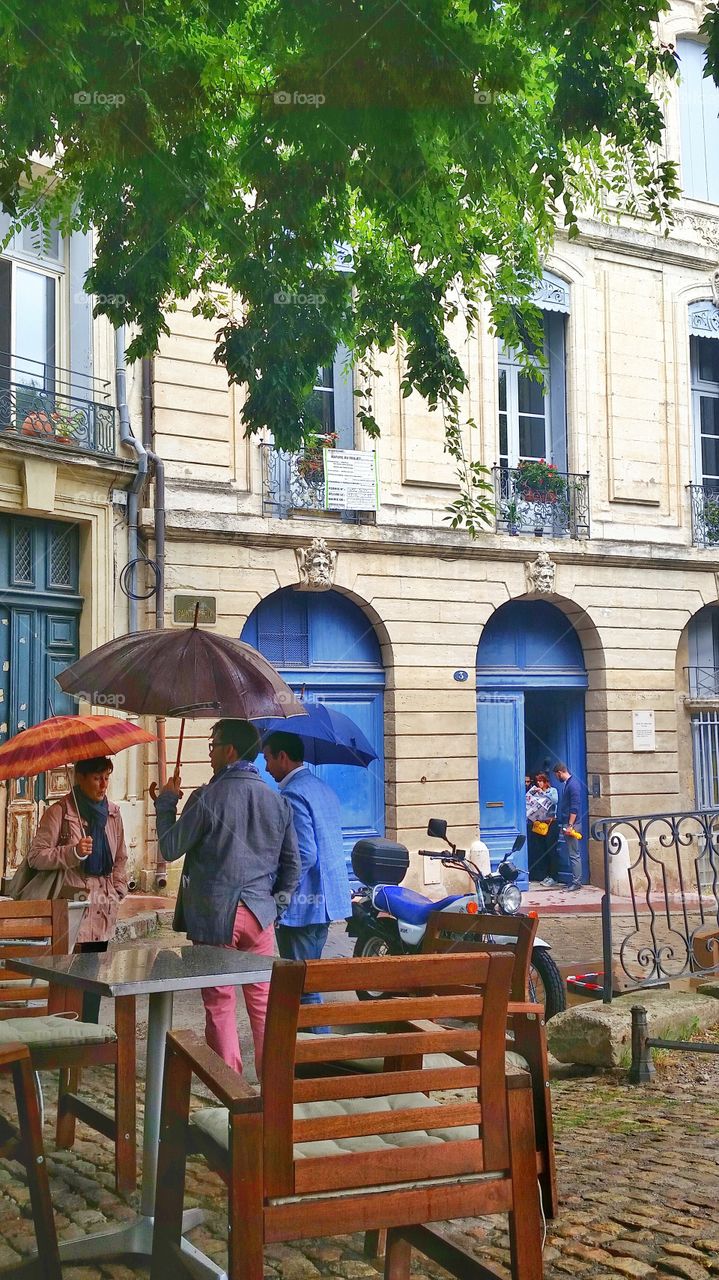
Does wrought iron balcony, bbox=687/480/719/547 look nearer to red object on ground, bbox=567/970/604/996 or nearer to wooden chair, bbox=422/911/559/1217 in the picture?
red object on ground, bbox=567/970/604/996

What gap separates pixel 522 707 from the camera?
17250 millimetres

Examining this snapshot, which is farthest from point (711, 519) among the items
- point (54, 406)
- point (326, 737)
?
point (326, 737)

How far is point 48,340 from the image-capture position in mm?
13820

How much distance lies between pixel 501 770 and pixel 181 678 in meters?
11.7

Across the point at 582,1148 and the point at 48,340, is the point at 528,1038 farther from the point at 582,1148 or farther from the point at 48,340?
the point at 48,340

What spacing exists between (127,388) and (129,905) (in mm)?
5731

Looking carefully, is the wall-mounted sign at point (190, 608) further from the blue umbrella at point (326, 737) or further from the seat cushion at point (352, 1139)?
the seat cushion at point (352, 1139)

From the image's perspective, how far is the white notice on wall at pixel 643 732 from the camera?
58.4ft

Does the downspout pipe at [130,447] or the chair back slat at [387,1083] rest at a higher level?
the downspout pipe at [130,447]

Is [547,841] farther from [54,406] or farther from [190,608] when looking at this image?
[54,406]

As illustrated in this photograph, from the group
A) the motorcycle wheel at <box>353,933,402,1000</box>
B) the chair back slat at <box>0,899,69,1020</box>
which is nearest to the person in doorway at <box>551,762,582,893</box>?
the motorcycle wheel at <box>353,933,402,1000</box>

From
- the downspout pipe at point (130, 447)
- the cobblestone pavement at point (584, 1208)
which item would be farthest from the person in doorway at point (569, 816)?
the cobblestone pavement at point (584, 1208)

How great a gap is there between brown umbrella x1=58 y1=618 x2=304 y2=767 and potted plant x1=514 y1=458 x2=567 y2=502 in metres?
→ 11.6

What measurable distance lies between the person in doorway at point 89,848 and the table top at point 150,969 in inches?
89.6
